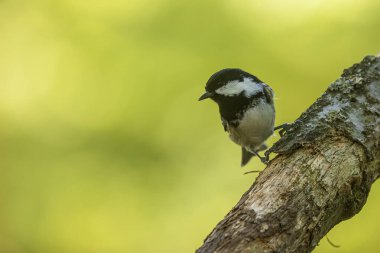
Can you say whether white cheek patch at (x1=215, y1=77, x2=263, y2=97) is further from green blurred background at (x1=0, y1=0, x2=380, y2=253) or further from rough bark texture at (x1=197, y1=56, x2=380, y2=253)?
rough bark texture at (x1=197, y1=56, x2=380, y2=253)

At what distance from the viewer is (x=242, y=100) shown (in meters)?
4.44

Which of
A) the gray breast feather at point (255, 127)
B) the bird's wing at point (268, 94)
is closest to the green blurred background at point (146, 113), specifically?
the gray breast feather at point (255, 127)

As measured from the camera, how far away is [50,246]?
5949mm

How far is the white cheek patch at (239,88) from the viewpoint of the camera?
443 cm

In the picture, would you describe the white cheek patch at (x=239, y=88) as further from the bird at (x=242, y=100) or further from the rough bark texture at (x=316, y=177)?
the rough bark texture at (x=316, y=177)

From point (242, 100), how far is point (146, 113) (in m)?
1.67

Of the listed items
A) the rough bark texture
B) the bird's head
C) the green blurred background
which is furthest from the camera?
the green blurred background

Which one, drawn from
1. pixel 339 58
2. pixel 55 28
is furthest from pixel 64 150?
pixel 339 58

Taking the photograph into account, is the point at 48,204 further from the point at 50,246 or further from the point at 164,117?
the point at 164,117

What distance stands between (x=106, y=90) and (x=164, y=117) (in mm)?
741

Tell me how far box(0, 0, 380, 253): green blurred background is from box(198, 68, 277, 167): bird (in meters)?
0.91

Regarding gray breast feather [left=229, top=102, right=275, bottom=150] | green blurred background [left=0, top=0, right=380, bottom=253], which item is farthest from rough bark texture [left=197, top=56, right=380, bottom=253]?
green blurred background [left=0, top=0, right=380, bottom=253]

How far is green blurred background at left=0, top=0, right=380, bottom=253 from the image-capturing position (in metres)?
5.54

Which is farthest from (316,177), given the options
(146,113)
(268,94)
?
(146,113)
